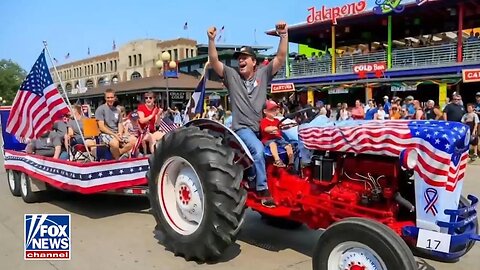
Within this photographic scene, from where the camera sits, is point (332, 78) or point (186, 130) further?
point (332, 78)

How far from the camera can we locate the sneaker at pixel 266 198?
428 centimetres

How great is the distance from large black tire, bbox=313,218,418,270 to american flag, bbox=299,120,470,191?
0.50 m

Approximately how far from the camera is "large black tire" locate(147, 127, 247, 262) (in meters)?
3.97

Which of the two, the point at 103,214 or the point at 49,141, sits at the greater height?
the point at 49,141

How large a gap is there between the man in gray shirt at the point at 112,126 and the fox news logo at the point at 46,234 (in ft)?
9.35

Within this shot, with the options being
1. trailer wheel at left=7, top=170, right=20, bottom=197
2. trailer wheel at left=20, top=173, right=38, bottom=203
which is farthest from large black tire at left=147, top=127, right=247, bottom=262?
trailer wheel at left=7, top=170, right=20, bottom=197

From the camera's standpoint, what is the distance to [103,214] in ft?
20.5

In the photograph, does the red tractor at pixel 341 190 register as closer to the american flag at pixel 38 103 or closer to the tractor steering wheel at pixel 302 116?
the tractor steering wheel at pixel 302 116

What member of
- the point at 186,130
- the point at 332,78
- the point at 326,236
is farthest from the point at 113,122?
the point at 332,78

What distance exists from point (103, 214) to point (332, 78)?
21.9 m

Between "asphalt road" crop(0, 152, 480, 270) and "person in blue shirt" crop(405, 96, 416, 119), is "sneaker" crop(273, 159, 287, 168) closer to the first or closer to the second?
"asphalt road" crop(0, 152, 480, 270)

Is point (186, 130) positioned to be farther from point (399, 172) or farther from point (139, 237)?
point (399, 172)

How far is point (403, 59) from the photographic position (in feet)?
77.2

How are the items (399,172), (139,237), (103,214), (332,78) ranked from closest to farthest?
(399,172) < (139,237) < (103,214) < (332,78)
